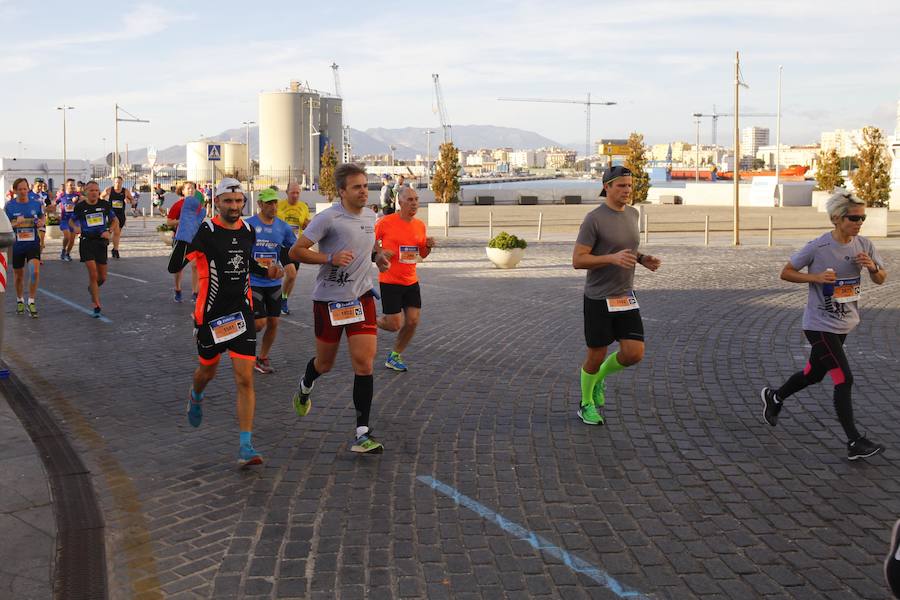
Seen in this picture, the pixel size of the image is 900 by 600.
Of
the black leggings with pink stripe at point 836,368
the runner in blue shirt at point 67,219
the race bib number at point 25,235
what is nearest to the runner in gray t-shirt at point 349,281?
the black leggings with pink stripe at point 836,368

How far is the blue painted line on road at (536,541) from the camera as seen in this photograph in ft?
14.3

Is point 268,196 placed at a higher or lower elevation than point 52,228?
higher

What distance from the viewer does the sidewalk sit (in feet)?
14.5

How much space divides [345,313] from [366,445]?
92 centimetres

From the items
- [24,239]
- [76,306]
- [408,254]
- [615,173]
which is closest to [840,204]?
[615,173]

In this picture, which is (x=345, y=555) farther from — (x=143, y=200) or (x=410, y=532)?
(x=143, y=200)

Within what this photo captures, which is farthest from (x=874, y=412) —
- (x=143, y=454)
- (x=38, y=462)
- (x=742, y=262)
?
(x=742, y=262)

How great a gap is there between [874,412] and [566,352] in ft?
11.3

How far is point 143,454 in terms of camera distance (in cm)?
655

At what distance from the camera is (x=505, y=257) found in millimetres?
19969

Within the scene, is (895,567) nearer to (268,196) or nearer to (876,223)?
(268,196)

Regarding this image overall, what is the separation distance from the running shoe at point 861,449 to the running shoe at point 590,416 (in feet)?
5.82

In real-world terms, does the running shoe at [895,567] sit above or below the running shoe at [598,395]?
above

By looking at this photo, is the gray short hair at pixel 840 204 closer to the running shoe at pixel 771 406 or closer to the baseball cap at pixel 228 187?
the running shoe at pixel 771 406
